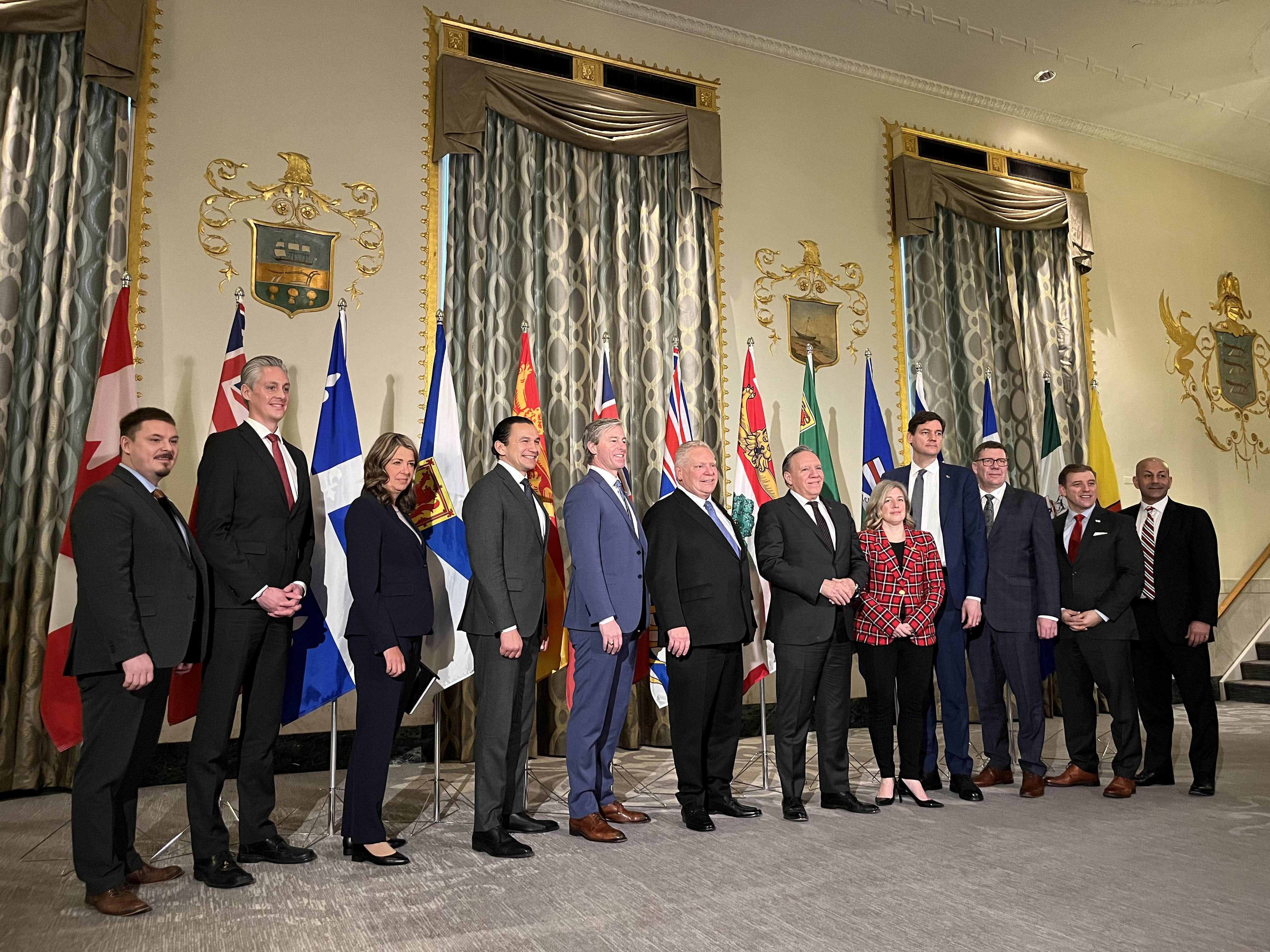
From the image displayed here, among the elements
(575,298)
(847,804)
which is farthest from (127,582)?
(575,298)

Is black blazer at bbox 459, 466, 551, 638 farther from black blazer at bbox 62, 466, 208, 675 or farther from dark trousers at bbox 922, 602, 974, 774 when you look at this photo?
dark trousers at bbox 922, 602, 974, 774

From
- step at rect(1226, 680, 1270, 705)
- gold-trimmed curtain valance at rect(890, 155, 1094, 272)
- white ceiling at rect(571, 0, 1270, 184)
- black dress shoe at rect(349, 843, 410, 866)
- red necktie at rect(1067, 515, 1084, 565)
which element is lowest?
step at rect(1226, 680, 1270, 705)

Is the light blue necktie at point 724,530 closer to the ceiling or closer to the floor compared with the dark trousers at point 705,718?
closer to the ceiling

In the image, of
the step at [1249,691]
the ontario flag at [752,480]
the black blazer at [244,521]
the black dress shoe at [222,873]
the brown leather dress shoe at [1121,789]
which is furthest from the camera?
the step at [1249,691]

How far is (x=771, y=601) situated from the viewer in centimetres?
403

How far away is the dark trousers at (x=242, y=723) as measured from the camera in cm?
302

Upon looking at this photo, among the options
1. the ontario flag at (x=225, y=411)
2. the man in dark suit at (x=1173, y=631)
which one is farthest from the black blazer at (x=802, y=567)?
the ontario flag at (x=225, y=411)

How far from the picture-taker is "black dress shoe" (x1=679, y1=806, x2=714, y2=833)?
358 cm

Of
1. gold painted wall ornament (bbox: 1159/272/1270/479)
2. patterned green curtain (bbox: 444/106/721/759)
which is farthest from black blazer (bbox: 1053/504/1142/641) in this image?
gold painted wall ornament (bbox: 1159/272/1270/479)

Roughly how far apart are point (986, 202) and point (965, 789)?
5.25 metres

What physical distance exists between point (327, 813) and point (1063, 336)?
22.7 feet

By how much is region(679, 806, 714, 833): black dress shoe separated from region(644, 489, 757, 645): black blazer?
2.08ft

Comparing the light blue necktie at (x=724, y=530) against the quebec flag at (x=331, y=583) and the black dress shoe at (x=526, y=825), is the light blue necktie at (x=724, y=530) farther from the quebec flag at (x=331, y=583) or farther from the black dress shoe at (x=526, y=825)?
the quebec flag at (x=331, y=583)

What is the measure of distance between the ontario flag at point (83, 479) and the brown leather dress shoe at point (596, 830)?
1770 millimetres
